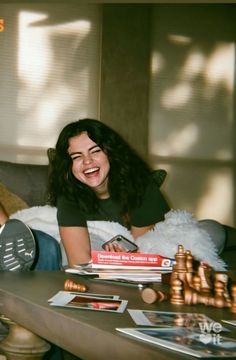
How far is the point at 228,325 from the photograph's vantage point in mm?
985

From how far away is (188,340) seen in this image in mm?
821

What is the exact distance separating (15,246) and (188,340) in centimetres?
70

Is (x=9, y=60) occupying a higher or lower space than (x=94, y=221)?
higher

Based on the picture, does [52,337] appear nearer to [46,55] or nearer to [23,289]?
[23,289]

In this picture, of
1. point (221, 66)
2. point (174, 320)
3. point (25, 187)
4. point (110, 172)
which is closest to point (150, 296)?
point (174, 320)

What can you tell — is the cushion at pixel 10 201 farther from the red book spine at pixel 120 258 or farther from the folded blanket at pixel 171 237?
the red book spine at pixel 120 258

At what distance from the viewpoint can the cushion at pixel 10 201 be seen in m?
2.57

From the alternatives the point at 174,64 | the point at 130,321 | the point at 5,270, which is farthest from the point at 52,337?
the point at 174,64

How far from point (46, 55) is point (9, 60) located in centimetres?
28

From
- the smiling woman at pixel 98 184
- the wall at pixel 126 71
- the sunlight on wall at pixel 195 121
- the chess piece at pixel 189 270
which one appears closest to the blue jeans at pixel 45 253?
the smiling woman at pixel 98 184

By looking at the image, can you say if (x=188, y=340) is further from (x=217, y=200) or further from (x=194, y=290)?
(x=217, y=200)

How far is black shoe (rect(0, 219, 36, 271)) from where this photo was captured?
142cm

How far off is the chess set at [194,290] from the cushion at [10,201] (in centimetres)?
141

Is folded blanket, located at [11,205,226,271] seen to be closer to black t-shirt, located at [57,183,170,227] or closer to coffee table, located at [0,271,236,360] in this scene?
black t-shirt, located at [57,183,170,227]
